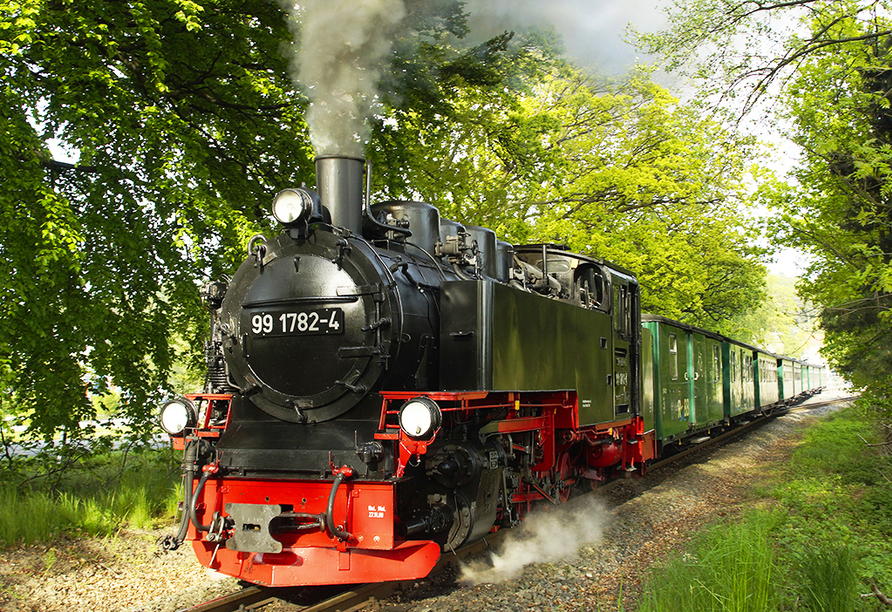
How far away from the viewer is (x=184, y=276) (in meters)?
8.12

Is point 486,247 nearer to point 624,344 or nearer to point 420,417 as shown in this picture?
point 420,417

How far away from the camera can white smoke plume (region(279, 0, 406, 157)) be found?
6035 mm

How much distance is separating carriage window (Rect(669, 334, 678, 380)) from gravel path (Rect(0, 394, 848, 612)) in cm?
367

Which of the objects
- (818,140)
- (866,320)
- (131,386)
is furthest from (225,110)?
(866,320)

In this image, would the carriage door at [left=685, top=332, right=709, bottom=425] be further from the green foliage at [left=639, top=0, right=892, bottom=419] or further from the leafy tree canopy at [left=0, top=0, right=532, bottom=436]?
the leafy tree canopy at [left=0, top=0, right=532, bottom=436]

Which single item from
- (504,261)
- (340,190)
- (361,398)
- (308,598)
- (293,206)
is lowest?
(308,598)

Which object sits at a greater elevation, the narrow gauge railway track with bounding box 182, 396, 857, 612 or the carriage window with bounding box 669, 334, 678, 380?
the carriage window with bounding box 669, 334, 678, 380

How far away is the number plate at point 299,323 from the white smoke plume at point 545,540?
6.95 ft

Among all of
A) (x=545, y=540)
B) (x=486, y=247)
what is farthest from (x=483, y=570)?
(x=486, y=247)

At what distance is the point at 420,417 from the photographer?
4.23 metres

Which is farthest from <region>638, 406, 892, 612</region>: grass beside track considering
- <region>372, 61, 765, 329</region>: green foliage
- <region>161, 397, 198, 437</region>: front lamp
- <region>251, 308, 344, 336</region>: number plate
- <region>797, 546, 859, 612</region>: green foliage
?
<region>372, 61, 765, 329</region>: green foliage

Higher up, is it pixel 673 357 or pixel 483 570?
pixel 673 357

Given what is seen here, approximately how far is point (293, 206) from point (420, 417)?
1.84 m

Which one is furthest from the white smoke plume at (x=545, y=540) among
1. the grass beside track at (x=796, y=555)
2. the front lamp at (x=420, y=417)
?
the front lamp at (x=420, y=417)
